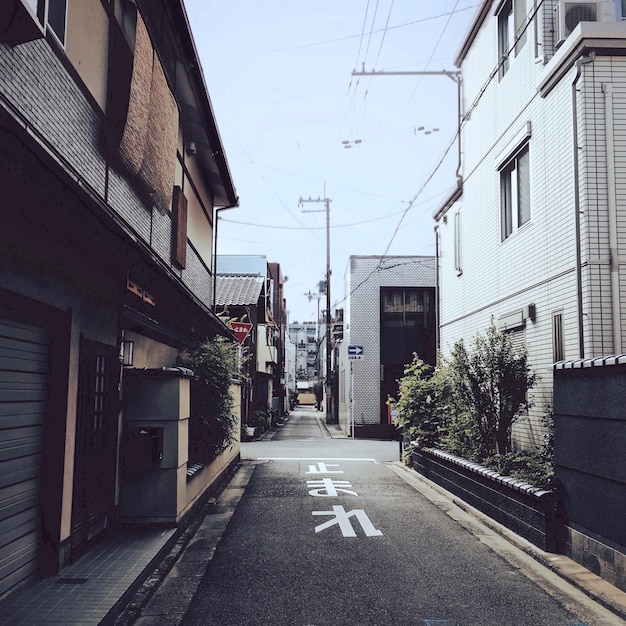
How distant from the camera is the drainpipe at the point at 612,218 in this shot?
9.23 metres

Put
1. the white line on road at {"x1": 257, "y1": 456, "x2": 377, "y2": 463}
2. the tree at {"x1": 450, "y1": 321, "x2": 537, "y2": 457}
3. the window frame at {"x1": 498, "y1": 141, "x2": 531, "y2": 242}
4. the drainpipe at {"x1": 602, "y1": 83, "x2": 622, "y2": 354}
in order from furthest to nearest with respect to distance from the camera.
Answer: the white line on road at {"x1": 257, "y1": 456, "x2": 377, "y2": 463}
the window frame at {"x1": 498, "y1": 141, "x2": 531, "y2": 242}
the tree at {"x1": 450, "y1": 321, "x2": 537, "y2": 457}
the drainpipe at {"x1": 602, "y1": 83, "x2": 622, "y2": 354}

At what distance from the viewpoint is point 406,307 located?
3183cm

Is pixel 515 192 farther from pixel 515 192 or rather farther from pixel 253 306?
pixel 253 306

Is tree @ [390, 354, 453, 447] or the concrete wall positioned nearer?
the concrete wall

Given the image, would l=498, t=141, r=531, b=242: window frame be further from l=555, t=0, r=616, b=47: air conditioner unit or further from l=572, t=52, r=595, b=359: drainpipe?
l=572, t=52, r=595, b=359: drainpipe

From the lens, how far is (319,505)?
11148 mm

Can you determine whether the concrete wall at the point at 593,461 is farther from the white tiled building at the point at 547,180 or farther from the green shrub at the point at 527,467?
the white tiled building at the point at 547,180

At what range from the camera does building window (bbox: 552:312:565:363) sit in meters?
10.4

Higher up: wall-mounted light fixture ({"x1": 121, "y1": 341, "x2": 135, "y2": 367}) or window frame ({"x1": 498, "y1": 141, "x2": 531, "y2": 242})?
window frame ({"x1": 498, "y1": 141, "x2": 531, "y2": 242})

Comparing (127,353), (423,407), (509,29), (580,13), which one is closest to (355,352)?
(423,407)

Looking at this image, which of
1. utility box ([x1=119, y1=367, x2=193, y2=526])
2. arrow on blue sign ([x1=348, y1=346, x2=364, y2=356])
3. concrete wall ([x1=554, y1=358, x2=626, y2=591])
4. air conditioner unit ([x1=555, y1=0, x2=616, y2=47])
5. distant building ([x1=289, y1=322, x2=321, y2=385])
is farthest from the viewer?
distant building ([x1=289, y1=322, x2=321, y2=385])

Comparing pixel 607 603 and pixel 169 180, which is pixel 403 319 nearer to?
pixel 169 180

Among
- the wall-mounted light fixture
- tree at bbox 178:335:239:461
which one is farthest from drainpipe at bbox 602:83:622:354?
the wall-mounted light fixture

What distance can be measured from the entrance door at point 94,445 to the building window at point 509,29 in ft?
30.8
